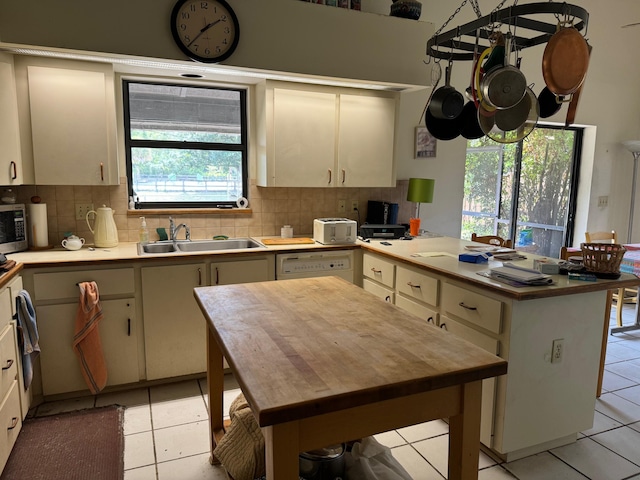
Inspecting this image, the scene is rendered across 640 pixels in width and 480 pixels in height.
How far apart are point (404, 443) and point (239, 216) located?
2.11 metres

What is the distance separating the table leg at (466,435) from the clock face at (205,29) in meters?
2.46

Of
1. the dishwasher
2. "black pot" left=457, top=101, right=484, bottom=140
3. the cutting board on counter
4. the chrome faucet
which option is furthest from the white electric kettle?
"black pot" left=457, top=101, right=484, bottom=140

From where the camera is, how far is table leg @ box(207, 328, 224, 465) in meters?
2.12

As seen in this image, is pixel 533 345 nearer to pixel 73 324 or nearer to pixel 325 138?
pixel 325 138

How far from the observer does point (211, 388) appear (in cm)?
215

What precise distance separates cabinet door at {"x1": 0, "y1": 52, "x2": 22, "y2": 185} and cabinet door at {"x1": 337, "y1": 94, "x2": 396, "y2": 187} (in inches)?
85.1

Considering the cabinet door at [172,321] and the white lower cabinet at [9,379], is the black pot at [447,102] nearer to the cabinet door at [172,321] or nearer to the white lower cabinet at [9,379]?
the cabinet door at [172,321]

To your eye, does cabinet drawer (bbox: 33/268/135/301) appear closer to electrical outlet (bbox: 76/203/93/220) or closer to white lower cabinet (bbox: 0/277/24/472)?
white lower cabinet (bbox: 0/277/24/472)

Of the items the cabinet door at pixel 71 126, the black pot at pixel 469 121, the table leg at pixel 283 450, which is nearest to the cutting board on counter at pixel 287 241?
the cabinet door at pixel 71 126

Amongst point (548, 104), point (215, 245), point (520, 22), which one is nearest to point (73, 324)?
point (215, 245)

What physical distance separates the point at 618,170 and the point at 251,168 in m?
4.39

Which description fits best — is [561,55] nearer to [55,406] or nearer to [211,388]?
[211,388]

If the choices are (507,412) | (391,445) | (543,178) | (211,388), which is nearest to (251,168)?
(211,388)

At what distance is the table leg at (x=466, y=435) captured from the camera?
1.35 m
